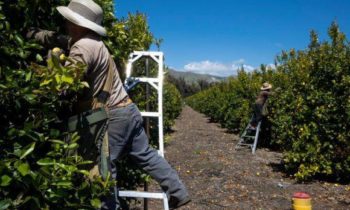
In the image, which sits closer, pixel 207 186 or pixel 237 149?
pixel 207 186

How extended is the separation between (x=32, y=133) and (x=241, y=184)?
740 centimetres

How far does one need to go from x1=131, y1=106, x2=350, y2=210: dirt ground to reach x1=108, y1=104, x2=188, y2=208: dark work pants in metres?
3.20

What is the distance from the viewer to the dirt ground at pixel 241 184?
759 cm

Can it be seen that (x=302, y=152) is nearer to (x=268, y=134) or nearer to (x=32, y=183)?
(x=268, y=134)

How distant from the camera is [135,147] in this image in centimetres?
366

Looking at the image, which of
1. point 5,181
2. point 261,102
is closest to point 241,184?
point 261,102

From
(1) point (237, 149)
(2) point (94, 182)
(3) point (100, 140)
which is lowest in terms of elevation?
(1) point (237, 149)

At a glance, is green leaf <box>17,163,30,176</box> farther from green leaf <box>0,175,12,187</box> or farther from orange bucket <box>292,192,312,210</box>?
orange bucket <box>292,192,312,210</box>

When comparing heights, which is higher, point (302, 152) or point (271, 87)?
point (271, 87)

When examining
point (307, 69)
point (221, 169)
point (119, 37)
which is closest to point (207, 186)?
point (221, 169)

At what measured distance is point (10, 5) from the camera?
99.4 inches

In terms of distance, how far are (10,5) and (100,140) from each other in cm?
102

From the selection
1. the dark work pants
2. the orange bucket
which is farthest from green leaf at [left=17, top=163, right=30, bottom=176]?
the orange bucket

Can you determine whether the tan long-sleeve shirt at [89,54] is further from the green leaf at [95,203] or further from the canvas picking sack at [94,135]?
the green leaf at [95,203]
